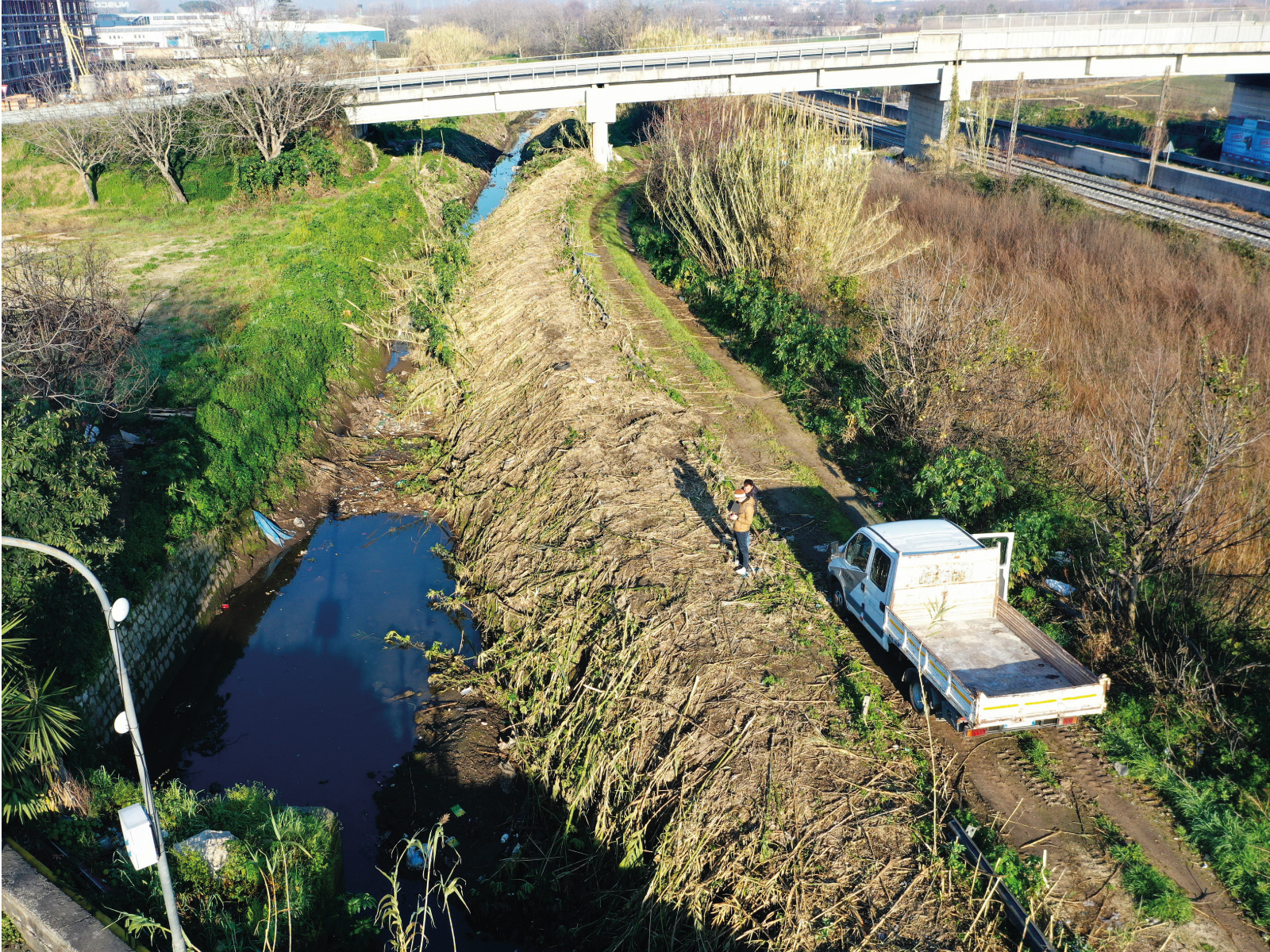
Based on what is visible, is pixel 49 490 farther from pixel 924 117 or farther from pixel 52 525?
pixel 924 117

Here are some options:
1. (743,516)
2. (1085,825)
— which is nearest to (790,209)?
(743,516)

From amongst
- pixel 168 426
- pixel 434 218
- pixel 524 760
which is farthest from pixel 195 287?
pixel 524 760

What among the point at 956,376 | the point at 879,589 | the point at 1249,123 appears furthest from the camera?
the point at 1249,123

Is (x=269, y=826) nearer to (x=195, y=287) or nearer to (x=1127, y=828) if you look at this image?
(x=1127, y=828)

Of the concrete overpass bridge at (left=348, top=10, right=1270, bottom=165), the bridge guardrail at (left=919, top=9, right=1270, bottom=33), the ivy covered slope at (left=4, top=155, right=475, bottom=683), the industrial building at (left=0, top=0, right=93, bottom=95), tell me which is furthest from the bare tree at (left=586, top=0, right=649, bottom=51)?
the ivy covered slope at (left=4, top=155, right=475, bottom=683)

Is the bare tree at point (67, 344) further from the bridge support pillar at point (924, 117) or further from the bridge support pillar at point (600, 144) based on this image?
the bridge support pillar at point (924, 117)

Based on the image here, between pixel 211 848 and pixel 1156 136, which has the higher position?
pixel 1156 136
